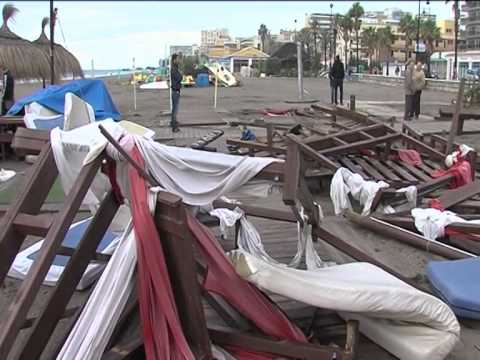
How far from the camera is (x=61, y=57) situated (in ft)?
50.5

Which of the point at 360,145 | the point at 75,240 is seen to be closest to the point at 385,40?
the point at 360,145

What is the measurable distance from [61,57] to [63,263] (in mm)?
11738

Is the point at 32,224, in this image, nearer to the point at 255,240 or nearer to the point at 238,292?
the point at 238,292

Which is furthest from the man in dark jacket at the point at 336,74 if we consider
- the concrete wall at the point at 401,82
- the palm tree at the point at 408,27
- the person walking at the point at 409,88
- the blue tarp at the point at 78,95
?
the palm tree at the point at 408,27

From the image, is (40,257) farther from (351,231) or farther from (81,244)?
(351,231)

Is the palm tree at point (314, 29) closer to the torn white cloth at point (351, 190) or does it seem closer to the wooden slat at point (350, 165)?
the wooden slat at point (350, 165)

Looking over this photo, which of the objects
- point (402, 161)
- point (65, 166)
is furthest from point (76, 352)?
point (402, 161)

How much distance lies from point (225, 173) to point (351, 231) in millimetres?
2464

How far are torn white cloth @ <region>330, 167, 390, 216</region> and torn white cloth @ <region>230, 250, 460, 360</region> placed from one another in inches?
107

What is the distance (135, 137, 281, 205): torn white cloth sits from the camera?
11.4ft

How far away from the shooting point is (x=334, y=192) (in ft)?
20.7

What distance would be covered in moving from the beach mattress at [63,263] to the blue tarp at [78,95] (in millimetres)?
6754

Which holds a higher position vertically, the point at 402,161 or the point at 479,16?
the point at 479,16

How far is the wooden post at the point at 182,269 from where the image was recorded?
302 centimetres
